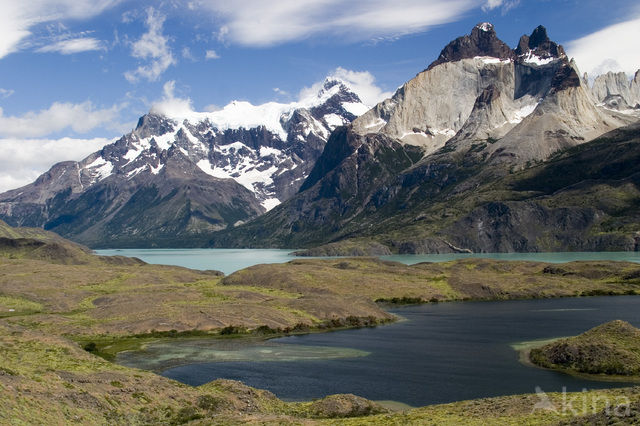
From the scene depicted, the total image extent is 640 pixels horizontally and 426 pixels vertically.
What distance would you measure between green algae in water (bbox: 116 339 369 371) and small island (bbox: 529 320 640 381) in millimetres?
36687

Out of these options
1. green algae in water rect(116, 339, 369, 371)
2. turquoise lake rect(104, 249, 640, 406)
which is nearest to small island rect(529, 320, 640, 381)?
turquoise lake rect(104, 249, 640, 406)

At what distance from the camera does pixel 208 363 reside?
12131cm

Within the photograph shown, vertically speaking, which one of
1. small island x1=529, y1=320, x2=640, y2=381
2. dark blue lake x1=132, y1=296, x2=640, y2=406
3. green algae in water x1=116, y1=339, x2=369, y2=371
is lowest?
green algae in water x1=116, y1=339, x2=369, y2=371

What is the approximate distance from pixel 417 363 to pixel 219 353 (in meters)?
41.3

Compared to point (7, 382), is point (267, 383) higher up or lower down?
lower down

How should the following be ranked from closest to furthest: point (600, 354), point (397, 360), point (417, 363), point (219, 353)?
point (600, 354) < point (417, 363) < point (397, 360) < point (219, 353)

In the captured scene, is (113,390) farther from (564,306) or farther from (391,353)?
(564,306)

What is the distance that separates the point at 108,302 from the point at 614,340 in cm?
13659

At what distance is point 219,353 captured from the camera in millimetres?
132000

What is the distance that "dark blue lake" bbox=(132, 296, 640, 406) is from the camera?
321 feet

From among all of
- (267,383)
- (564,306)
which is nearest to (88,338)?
(267,383)

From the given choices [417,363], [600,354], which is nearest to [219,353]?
[417,363]

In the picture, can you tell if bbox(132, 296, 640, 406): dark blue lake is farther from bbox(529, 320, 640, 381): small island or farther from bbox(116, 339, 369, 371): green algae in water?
bbox(529, 320, 640, 381): small island

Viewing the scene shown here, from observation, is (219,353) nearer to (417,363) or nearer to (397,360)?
(397,360)
